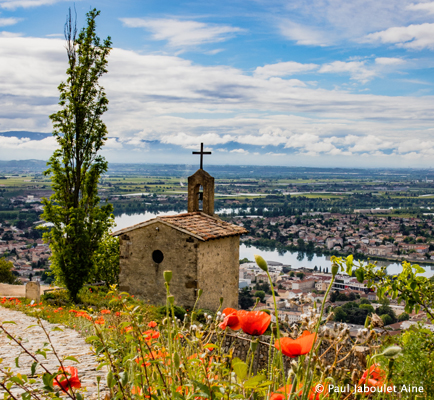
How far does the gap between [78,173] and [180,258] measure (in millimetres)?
3662

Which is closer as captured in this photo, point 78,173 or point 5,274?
point 78,173

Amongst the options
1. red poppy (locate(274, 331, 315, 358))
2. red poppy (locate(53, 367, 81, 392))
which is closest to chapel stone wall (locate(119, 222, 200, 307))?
red poppy (locate(53, 367, 81, 392))

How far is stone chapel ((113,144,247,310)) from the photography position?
927 cm

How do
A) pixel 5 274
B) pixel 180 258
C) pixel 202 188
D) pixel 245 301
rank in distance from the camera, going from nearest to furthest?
pixel 180 258
pixel 202 188
pixel 245 301
pixel 5 274

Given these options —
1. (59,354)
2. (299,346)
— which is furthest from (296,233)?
(299,346)

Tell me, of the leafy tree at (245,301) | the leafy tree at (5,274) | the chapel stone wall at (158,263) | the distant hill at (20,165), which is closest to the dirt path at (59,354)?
the chapel stone wall at (158,263)

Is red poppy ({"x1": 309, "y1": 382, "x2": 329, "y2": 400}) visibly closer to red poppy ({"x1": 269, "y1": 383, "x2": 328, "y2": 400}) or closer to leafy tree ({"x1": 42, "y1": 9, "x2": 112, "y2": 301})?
red poppy ({"x1": 269, "y1": 383, "x2": 328, "y2": 400})

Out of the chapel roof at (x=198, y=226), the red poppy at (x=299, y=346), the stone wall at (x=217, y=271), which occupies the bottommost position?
the stone wall at (x=217, y=271)

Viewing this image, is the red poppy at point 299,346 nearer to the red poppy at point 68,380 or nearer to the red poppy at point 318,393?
the red poppy at point 318,393

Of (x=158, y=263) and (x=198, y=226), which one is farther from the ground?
(x=198, y=226)

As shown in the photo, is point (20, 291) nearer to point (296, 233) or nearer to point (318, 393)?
point (318, 393)

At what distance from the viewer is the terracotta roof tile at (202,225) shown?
943 cm

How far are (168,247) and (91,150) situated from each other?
11.6 feet

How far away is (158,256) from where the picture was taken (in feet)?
31.7
